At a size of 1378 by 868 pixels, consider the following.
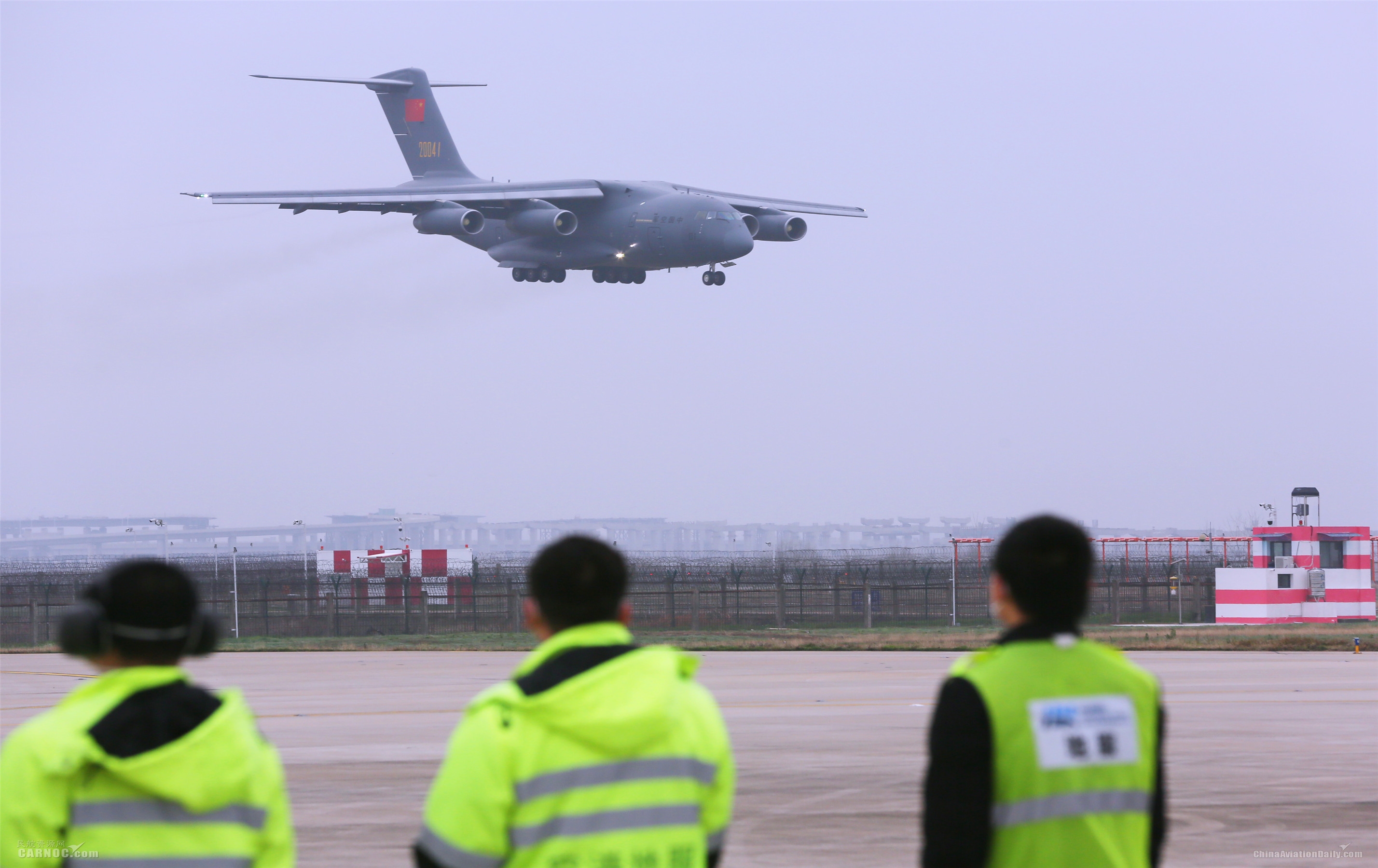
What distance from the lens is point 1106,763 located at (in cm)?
369

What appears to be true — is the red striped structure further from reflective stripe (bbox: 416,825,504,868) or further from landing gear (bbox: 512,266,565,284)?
reflective stripe (bbox: 416,825,504,868)

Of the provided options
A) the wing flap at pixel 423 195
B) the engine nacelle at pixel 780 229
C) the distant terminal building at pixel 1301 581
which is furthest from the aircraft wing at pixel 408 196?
the distant terminal building at pixel 1301 581

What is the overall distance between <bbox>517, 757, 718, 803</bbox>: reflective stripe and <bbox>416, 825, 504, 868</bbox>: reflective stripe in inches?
5.6

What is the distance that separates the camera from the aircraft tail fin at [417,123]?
55.0 m

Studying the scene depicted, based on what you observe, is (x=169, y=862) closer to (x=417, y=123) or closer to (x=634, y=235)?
(x=634, y=235)

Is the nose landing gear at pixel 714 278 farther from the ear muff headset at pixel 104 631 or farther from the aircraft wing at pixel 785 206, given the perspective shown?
the ear muff headset at pixel 104 631

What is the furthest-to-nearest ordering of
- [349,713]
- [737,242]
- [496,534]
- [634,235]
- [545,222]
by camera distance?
1. [496,534]
2. [545,222]
3. [634,235]
4. [737,242]
5. [349,713]

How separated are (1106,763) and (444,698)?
14.4 metres

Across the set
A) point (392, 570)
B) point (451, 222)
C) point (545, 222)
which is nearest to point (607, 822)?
point (545, 222)

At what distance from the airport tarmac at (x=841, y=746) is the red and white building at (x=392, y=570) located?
2149 centimetres

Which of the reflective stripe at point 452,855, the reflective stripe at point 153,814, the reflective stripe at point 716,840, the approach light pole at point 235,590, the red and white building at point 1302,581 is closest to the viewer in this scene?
the reflective stripe at point 452,855

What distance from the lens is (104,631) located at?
11.5ft

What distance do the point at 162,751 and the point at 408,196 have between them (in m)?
44.4

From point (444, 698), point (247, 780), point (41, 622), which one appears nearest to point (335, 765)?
point (444, 698)
